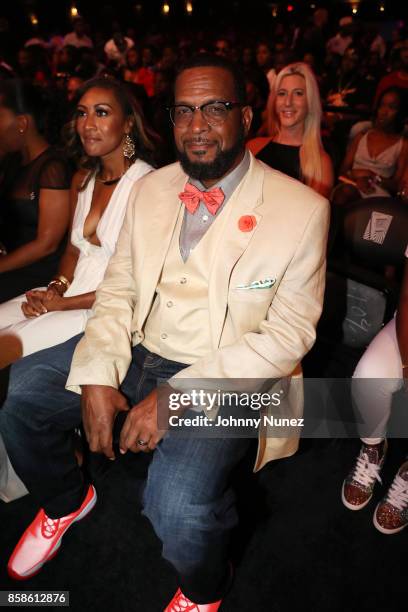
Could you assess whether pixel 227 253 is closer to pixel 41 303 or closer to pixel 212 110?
pixel 212 110

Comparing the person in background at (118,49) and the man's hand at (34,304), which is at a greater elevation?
the person in background at (118,49)

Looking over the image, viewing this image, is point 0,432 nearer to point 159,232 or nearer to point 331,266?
point 159,232

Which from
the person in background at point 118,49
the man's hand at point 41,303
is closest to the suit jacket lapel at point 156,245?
the man's hand at point 41,303

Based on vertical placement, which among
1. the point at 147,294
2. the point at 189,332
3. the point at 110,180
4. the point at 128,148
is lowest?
the point at 189,332

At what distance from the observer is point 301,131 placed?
128 inches

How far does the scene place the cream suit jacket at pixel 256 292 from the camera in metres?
1.52

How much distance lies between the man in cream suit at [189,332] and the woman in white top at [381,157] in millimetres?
2036

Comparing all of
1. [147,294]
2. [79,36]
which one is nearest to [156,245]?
[147,294]

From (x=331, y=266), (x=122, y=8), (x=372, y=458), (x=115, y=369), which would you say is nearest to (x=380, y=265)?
(x=331, y=266)

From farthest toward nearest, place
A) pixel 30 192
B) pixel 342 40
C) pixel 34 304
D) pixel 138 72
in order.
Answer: pixel 342 40
pixel 138 72
pixel 30 192
pixel 34 304

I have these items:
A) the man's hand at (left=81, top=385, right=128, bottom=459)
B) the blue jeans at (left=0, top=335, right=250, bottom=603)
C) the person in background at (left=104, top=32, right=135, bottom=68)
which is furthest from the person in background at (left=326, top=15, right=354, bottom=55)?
the man's hand at (left=81, top=385, right=128, bottom=459)

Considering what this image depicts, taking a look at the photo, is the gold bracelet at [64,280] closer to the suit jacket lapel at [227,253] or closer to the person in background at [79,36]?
the suit jacket lapel at [227,253]

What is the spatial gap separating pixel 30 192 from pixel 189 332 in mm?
1353

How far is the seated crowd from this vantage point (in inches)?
59.8
